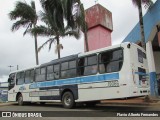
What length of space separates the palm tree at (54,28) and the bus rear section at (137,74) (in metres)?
13.0

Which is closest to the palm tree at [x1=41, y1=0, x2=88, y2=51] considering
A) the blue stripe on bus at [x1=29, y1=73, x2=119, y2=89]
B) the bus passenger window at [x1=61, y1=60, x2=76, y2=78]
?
the blue stripe on bus at [x1=29, y1=73, x2=119, y2=89]

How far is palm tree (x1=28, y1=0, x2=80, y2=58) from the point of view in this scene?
2709 cm

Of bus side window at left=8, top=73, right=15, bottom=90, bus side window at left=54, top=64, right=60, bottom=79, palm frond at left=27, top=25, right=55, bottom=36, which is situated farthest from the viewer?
palm frond at left=27, top=25, right=55, bottom=36

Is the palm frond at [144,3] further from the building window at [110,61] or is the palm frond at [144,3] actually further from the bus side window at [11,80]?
the bus side window at [11,80]

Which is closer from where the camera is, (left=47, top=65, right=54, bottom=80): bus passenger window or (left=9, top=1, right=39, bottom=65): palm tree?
(left=47, top=65, right=54, bottom=80): bus passenger window

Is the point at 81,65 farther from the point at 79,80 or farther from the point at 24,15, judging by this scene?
the point at 24,15

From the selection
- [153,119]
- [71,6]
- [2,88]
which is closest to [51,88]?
[153,119]

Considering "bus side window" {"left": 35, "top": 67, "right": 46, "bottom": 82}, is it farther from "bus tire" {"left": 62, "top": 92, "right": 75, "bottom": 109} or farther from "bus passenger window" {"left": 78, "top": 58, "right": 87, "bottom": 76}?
"bus passenger window" {"left": 78, "top": 58, "right": 87, "bottom": 76}

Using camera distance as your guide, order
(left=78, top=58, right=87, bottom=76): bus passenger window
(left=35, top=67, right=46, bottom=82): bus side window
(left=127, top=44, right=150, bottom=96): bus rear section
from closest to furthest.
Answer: (left=127, top=44, right=150, bottom=96): bus rear section, (left=78, top=58, right=87, bottom=76): bus passenger window, (left=35, top=67, right=46, bottom=82): bus side window

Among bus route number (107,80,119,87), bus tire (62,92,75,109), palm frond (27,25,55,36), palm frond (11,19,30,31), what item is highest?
palm frond (11,19,30,31)

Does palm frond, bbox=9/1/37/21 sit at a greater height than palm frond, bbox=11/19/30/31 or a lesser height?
greater

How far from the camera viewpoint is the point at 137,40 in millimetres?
25547

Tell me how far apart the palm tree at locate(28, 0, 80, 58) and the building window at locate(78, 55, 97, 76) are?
1158 cm

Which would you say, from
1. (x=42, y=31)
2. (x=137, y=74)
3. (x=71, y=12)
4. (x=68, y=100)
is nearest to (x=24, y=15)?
(x=42, y=31)
